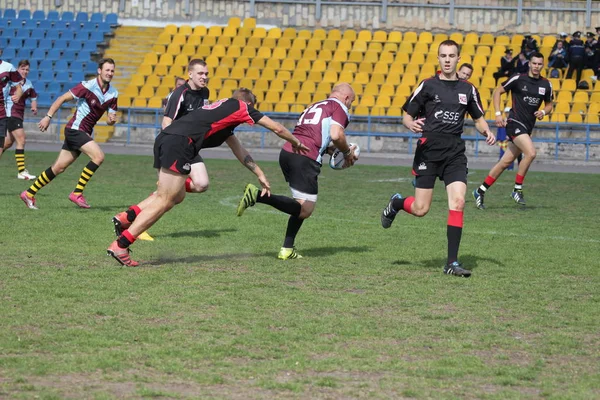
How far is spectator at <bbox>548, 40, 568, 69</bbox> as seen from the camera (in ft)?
99.6

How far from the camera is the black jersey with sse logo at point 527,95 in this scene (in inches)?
600

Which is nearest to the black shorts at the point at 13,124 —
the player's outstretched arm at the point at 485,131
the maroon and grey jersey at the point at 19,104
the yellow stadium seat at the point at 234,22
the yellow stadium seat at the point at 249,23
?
the maroon and grey jersey at the point at 19,104

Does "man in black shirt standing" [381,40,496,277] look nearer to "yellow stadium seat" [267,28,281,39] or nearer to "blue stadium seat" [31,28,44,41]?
"yellow stadium seat" [267,28,281,39]

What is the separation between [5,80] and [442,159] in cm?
1010

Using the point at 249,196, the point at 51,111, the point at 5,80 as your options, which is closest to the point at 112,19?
the point at 5,80

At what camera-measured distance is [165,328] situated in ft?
22.0

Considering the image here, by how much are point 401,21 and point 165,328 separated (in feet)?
96.9

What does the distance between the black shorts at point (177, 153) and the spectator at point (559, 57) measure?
23227 millimetres

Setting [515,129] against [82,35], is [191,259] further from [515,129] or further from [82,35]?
[82,35]

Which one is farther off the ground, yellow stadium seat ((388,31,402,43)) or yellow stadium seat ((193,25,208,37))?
yellow stadium seat ((388,31,402,43))

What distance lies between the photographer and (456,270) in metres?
9.07

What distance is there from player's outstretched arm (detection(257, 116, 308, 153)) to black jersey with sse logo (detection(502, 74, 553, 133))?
669 cm

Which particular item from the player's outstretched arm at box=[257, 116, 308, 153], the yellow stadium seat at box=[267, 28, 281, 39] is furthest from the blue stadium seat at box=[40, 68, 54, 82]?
the player's outstretched arm at box=[257, 116, 308, 153]

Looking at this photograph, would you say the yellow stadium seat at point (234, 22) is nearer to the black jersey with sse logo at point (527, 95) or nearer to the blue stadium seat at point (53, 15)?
the blue stadium seat at point (53, 15)
